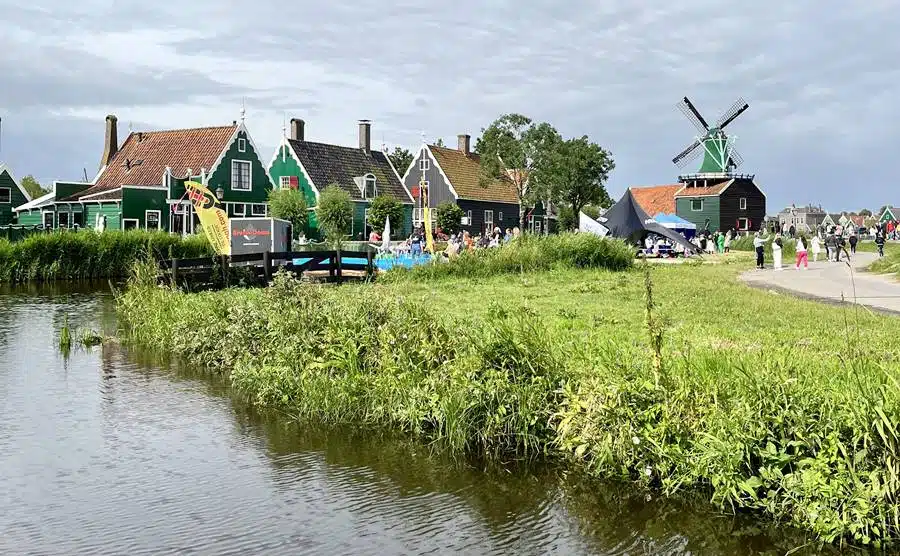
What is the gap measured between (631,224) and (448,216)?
2319cm

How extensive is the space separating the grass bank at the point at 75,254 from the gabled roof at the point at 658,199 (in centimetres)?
5877

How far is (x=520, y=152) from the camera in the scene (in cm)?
6700

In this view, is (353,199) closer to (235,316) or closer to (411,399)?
(235,316)

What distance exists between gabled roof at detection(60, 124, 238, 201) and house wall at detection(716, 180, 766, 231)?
44191 mm

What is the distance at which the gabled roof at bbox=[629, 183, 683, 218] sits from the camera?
86438 millimetres

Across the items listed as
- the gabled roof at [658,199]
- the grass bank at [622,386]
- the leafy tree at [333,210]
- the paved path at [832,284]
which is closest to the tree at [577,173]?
the gabled roof at [658,199]

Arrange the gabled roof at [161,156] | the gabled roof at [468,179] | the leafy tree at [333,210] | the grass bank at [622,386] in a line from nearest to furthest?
the grass bank at [622,386] → the gabled roof at [161,156] → the leafy tree at [333,210] → the gabled roof at [468,179]

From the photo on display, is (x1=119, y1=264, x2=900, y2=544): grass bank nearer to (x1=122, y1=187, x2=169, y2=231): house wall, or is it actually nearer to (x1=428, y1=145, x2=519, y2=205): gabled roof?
(x1=122, y1=187, x2=169, y2=231): house wall

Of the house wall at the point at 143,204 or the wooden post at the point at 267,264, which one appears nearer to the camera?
the wooden post at the point at 267,264

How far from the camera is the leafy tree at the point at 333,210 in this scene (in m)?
54.9

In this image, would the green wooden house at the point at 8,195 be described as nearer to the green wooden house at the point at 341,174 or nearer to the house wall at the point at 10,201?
the house wall at the point at 10,201

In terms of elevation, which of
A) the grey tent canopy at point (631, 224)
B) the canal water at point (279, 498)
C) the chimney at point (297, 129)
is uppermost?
the chimney at point (297, 129)

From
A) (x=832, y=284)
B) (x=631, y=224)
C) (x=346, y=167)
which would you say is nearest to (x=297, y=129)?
(x=346, y=167)

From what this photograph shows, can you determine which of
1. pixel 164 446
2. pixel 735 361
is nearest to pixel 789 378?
pixel 735 361
